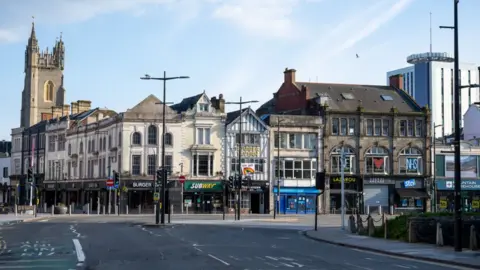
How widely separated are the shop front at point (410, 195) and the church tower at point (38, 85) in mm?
75096

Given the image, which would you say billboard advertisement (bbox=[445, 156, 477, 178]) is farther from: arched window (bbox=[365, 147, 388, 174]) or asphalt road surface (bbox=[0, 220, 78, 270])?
asphalt road surface (bbox=[0, 220, 78, 270])

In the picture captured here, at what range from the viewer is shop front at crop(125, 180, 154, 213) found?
75.4m

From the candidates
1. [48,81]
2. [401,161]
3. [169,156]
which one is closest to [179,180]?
[169,156]

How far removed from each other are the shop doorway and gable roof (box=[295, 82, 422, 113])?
12.8m

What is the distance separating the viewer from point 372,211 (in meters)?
81.8

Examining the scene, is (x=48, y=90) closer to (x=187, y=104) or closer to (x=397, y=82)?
(x=187, y=104)

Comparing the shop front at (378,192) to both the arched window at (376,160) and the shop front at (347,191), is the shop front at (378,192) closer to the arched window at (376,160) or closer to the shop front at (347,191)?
the shop front at (347,191)

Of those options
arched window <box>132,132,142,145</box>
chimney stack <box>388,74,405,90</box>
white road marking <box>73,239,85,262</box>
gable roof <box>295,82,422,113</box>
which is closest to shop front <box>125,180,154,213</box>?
arched window <box>132,132,142,145</box>

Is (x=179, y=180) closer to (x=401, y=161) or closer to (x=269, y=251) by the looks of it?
(x=401, y=161)

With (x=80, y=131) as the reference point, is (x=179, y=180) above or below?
below

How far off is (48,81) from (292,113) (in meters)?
68.5

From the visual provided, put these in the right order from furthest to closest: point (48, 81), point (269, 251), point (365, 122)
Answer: point (48, 81), point (365, 122), point (269, 251)

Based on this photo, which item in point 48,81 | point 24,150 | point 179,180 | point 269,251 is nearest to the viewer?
point 269,251

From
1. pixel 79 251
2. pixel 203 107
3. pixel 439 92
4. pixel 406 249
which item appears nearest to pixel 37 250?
pixel 79 251
